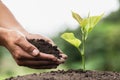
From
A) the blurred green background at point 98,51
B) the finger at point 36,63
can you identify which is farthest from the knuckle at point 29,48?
the blurred green background at point 98,51

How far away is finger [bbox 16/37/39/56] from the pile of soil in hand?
12cm

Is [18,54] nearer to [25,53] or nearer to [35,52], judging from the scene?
[25,53]

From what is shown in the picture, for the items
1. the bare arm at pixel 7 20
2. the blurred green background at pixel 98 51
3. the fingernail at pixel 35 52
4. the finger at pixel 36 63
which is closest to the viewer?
the fingernail at pixel 35 52

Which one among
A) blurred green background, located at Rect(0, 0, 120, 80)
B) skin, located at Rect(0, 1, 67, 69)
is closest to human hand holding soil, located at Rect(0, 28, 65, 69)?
skin, located at Rect(0, 1, 67, 69)

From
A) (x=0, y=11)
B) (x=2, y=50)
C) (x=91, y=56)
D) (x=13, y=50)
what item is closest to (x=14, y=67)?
(x=2, y=50)

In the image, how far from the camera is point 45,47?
2.79 m

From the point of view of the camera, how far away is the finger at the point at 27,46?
2.65m

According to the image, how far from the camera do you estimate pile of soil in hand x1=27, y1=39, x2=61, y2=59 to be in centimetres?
278

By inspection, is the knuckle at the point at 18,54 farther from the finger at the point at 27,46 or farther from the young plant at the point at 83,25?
the young plant at the point at 83,25

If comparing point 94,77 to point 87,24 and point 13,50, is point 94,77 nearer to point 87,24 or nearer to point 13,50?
point 87,24

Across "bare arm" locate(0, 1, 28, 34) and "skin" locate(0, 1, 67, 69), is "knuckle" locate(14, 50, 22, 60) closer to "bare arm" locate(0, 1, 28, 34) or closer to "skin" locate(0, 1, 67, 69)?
"skin" locate(0, 1, 67, 69)

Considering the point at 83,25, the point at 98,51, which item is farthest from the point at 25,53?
the point at 98,51

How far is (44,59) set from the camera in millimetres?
2688

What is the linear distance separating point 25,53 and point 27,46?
0.08 metres
